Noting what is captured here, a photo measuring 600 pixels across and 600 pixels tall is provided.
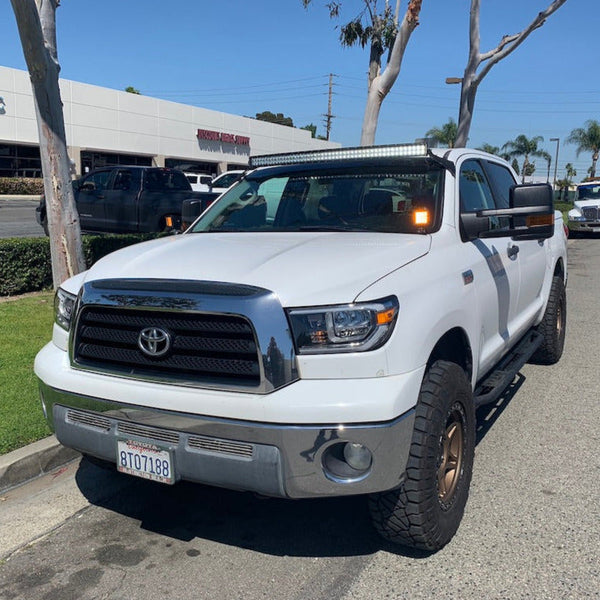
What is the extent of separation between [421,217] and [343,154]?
33.6 inches

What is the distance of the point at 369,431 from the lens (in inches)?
101

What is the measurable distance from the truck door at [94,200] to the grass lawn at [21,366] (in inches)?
226

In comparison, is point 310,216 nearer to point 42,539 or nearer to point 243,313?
point 243,313

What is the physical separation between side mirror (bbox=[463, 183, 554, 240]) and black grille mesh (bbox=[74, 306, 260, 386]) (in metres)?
1.75

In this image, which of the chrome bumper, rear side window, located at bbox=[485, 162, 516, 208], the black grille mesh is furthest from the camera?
rear side window, located at bbox=[485, 162, 516, 208]

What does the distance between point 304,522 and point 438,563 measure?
752 mm

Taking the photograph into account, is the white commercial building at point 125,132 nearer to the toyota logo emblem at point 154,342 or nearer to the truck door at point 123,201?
the truck door at point 123,201

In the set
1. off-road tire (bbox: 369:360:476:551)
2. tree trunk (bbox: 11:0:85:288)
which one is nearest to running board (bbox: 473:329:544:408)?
off-road tire (bbox: 369:360:476:551)

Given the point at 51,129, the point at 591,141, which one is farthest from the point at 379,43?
the point at 591,141

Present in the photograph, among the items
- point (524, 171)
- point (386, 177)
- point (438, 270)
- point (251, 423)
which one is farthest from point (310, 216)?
point (524, 171)

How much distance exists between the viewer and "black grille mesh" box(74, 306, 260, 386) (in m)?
2.68

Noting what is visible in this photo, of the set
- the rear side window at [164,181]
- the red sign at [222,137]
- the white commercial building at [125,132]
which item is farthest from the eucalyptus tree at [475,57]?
the red sign at [222,137]

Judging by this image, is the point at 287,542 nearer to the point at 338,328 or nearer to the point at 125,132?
the point at 338,328

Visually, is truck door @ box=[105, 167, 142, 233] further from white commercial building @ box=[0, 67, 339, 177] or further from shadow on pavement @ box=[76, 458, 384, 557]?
white commercial building @ box=[0, 67, 339, 177]
